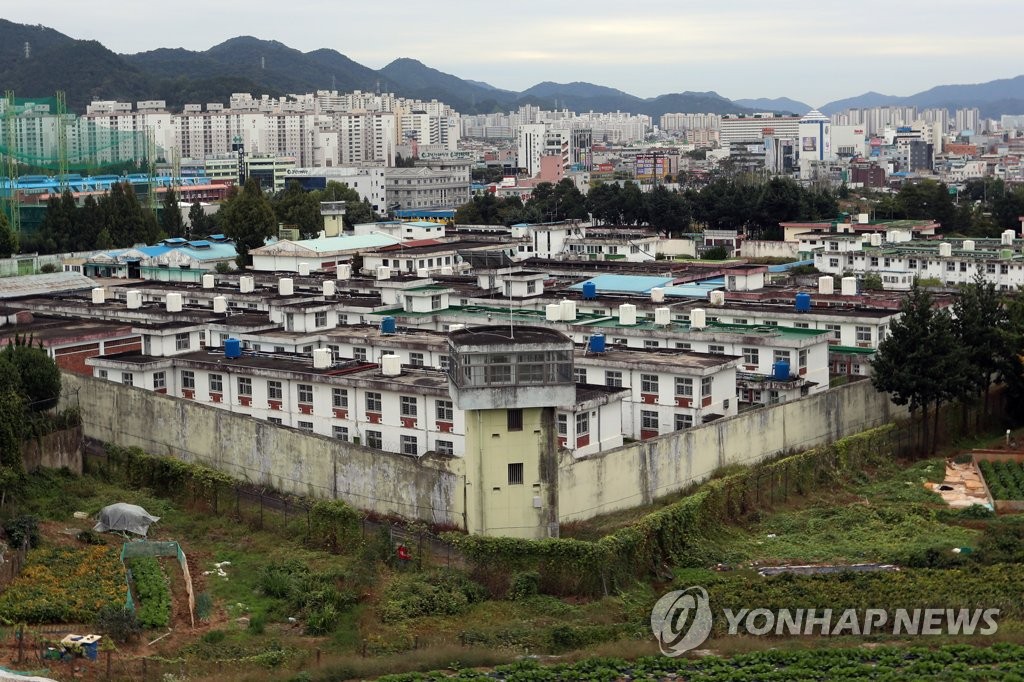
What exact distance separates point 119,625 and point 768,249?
178 ft

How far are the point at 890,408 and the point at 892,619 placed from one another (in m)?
14.8

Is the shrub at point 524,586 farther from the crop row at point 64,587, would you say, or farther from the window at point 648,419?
the window at point 648,419

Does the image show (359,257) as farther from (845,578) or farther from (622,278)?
(845,578)

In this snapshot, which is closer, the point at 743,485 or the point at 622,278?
the point at 743,485

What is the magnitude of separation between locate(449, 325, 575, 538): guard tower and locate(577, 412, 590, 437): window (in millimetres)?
3911

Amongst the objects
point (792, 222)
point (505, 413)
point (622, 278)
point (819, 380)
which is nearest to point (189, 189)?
point (792, 222)

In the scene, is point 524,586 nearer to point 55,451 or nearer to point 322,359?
point 322,359

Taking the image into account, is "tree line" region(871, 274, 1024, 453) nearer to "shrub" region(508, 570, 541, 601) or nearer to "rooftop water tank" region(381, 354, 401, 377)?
"rooftop water tank" region(381, 354, 401, 377)

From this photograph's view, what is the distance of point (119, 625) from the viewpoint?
65.2 feet

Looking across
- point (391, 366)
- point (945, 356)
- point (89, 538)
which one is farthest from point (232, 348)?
point (945, 356)

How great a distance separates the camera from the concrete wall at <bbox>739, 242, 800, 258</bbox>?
69062 millimetres

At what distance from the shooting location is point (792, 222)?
73.7 m

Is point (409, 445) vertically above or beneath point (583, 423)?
beneath

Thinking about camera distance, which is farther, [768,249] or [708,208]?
[708,208]
